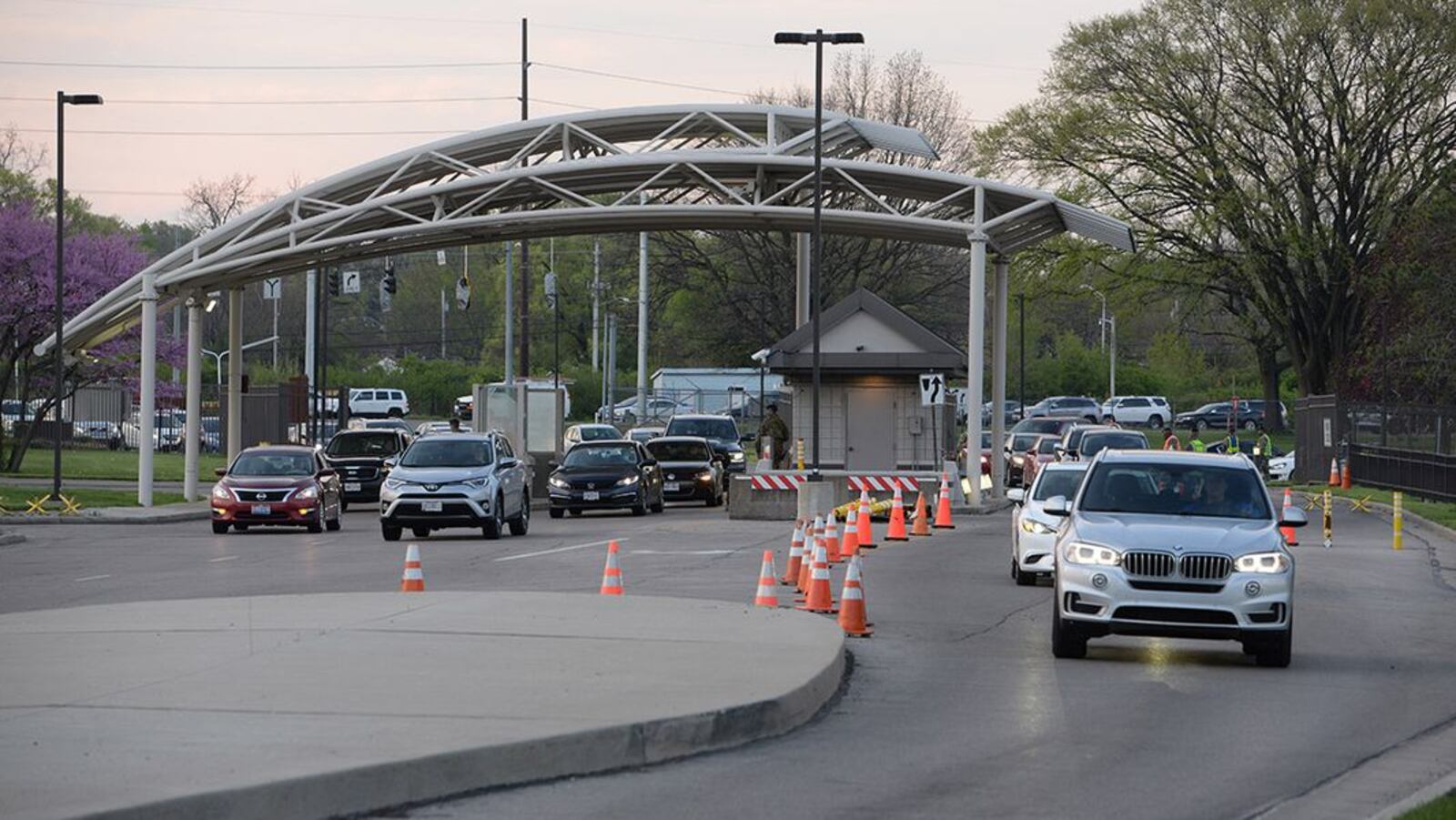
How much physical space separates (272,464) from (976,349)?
15.5 metres

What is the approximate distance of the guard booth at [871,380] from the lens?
47.2 meters

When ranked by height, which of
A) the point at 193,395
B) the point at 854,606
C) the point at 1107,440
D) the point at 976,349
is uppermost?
the point at 976,349

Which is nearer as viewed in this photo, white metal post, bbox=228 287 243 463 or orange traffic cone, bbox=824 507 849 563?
orange traffic cone, bbox=824 507 849 563

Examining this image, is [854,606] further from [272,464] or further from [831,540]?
[272,464]

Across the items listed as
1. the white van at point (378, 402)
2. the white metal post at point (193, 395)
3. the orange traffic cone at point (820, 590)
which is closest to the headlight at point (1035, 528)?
the orange traffic cone at point (820, 590)

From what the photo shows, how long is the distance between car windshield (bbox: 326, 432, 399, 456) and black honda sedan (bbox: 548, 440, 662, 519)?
537cm

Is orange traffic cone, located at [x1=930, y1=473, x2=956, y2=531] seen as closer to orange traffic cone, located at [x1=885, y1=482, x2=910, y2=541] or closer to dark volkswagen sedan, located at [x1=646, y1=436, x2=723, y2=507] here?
orange traffic cone, located at [x1=885, y1=482, x2=910, y2=541]

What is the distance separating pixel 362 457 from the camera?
154 ft

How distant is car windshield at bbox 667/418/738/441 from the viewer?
58.0 m

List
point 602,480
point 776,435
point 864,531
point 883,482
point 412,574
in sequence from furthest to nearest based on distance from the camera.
A: 1. point 776,435
2. point 602,480
3. point 883,482
4. point 864,531
5. point 412,574

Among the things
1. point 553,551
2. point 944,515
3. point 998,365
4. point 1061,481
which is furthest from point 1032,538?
point 998,365

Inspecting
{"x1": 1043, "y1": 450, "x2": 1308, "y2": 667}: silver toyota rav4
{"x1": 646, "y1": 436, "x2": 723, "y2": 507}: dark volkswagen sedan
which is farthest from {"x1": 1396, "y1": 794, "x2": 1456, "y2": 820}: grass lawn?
{"x1": 646, "y1": 436, "x2": 723, "y2": 507}: dark volkswagen sedan

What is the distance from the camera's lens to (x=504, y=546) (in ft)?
102

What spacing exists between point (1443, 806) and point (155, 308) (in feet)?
133
